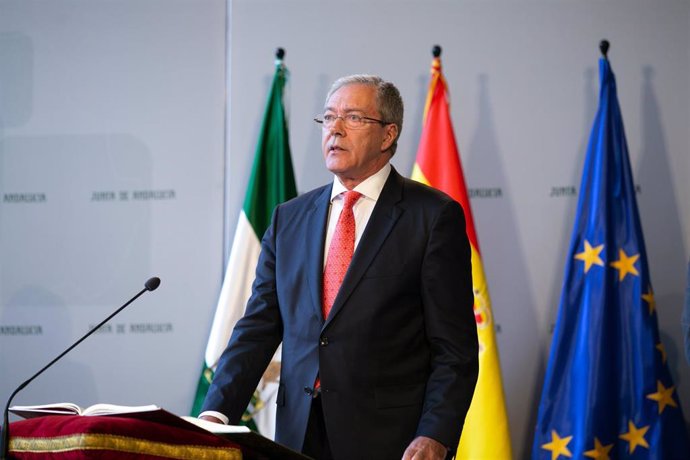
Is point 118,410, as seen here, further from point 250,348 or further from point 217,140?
point 217,140

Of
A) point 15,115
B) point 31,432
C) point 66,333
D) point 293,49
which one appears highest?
point 293,49

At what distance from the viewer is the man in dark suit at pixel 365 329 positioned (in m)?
2.38

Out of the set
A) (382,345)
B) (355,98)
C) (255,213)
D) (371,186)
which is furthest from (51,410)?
(255,213)

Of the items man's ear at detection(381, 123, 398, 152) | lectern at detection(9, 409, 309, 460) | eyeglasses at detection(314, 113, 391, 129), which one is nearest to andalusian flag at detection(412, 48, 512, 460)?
man's ear at detection(381, 123, 398, 152)

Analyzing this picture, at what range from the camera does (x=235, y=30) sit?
470 cm

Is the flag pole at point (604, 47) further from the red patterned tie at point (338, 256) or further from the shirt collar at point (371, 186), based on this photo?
the red patterned tie at point (338, 256)

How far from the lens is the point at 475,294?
412 cm

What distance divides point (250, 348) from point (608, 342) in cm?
209

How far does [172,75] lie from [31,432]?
332 centimetres

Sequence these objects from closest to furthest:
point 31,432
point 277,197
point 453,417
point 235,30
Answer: point 31,432
point 453,417
point 277,197
point 235,30

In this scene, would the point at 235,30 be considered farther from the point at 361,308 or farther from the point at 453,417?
the point at 453,417

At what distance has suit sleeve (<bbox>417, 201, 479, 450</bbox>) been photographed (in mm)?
2305

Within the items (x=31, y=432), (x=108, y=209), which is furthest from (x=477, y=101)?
(x=31, y=432)

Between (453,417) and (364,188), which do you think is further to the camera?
(364,188)
